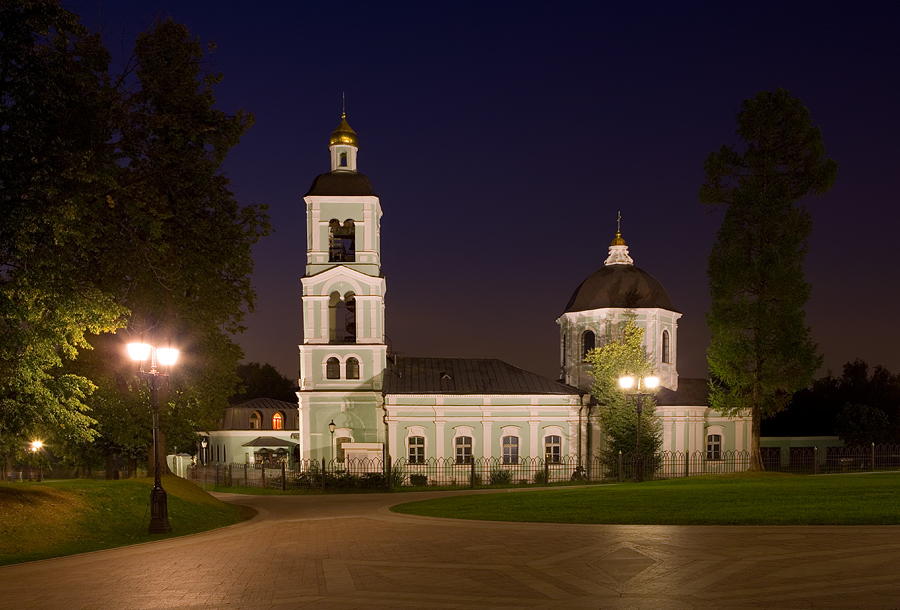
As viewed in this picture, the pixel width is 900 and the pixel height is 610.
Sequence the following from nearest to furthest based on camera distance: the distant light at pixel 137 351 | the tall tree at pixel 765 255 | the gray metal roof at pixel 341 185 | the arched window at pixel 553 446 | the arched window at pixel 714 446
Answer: the distant light at pixel 137 351 < the tall tree at pixel 765 255 < the gray metal roof at pixel 341 185 < the arched window at pixel 553 446 < the arched window at pixel 714 446

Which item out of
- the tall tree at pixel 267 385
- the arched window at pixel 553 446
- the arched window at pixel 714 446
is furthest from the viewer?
the tall tree at pixel 267 385

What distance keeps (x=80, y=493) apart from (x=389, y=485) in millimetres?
15514

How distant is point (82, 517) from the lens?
15438 millimetres

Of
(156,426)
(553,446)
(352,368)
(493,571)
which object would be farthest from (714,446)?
(493,571)

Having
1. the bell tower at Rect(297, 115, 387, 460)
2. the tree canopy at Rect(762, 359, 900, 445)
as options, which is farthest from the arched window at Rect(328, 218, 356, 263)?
the tree canopy at Rect(762, 359, 900, 445)

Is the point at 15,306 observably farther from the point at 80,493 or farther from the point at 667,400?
the point at 667,400

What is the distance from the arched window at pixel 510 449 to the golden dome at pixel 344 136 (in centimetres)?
1715

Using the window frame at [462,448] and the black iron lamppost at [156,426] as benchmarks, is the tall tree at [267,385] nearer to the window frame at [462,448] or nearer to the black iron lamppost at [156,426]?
the window frame at [462,448]

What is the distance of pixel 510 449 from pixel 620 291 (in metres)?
11.6

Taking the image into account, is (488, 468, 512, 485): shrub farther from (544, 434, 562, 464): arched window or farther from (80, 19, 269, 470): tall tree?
(80, 19, 269, 470): tall tree

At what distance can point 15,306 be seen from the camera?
46.2 feet

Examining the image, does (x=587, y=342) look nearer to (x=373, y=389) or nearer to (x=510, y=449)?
(x=510, y=449)

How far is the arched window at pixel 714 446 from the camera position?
132 ft

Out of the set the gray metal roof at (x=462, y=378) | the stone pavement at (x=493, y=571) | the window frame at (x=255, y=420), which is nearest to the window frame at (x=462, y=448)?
the gray metal roof at (x=462, y=378)
